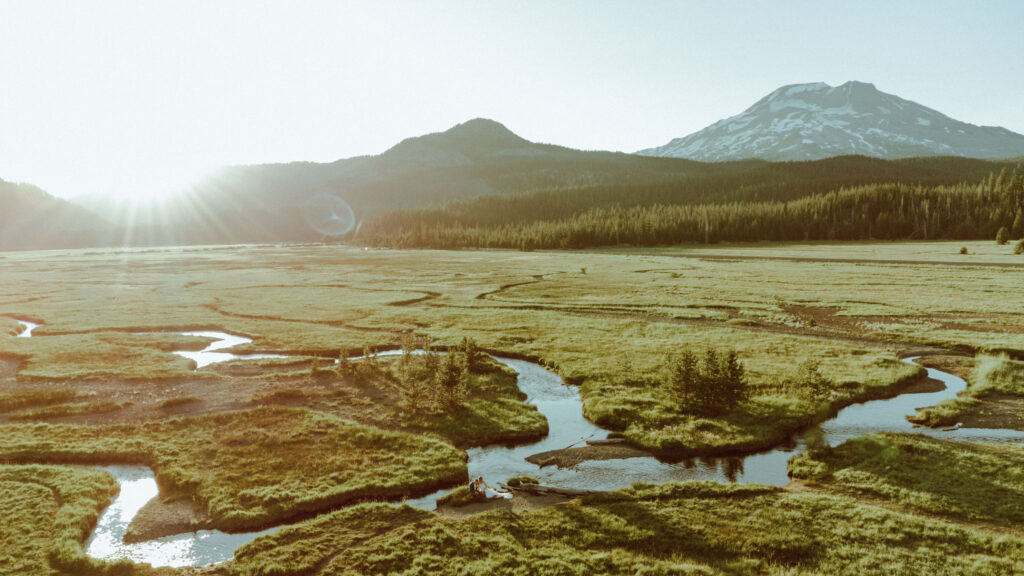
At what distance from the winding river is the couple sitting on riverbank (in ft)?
4.17

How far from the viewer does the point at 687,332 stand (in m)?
44.7

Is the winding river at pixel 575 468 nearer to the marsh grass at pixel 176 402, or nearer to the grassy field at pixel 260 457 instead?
the grassy field at pixel 260 457

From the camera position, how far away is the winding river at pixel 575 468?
16203mm

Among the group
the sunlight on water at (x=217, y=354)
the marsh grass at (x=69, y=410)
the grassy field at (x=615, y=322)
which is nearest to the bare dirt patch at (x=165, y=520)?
the marsh grass at (x=69, y=410)

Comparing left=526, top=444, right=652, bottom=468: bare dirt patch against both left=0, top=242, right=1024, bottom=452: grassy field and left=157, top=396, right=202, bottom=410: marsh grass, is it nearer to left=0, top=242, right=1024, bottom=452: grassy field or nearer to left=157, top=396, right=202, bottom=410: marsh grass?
left=0, top=242, right=1024, bottom=452: grassy field

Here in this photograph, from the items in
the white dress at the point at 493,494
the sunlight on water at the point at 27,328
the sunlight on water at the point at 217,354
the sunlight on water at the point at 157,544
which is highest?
the sunlight on water at the point at 27,328

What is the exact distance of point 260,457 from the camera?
22.0m

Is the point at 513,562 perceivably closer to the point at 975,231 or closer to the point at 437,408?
the point at 437,408

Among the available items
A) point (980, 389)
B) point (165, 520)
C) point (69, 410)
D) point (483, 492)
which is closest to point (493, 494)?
point (483, 492)

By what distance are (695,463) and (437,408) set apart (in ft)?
40.5

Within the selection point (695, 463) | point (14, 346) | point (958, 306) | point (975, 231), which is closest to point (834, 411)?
point (695, 463)

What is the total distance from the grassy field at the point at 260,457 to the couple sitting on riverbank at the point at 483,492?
1.68 m

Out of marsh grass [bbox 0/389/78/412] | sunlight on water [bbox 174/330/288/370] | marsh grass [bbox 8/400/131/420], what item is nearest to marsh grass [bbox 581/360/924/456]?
marsh grass [bbox 8/400/131/420]

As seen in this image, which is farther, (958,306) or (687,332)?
(958,306)
